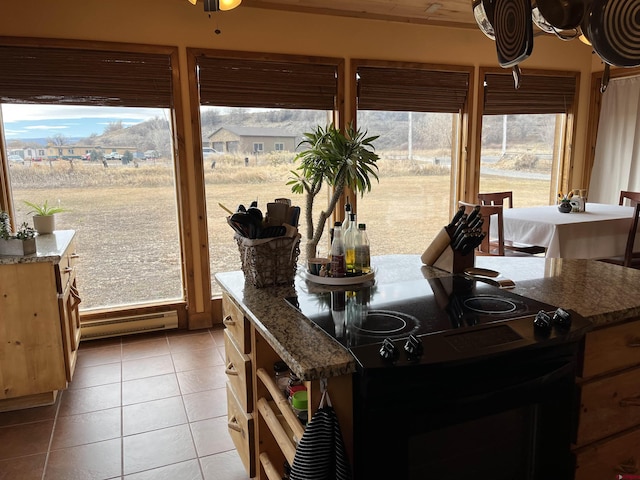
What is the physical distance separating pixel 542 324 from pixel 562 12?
1203mm

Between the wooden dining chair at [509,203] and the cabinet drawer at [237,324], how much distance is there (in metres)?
3.00

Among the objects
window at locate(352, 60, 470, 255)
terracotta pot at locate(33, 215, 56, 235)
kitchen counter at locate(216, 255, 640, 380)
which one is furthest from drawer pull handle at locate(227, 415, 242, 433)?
window at locate(352, 60, 470, 255)

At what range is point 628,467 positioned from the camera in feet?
5.63

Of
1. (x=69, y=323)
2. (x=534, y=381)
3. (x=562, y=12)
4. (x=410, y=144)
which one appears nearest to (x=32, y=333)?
(x=69, y=323)

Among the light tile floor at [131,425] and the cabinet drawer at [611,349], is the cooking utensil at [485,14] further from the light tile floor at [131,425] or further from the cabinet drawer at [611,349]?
the light tile floor at [131,425]

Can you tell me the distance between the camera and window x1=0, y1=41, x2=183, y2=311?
3.37 m

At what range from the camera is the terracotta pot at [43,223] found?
323 cm

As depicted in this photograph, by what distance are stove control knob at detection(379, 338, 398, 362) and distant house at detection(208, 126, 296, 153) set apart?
3.10 meters

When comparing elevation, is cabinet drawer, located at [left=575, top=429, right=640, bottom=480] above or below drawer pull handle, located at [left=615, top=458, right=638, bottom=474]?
above

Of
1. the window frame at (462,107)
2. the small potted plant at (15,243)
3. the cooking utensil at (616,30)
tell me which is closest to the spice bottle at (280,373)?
the cooking utensil at (616,30)

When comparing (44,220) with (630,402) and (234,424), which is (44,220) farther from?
(630,402)

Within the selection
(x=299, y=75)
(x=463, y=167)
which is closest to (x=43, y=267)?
(x=299, y=75)

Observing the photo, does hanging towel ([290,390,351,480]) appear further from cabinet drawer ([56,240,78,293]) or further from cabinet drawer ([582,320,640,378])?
cabinet drawer ([56,240,78,293])

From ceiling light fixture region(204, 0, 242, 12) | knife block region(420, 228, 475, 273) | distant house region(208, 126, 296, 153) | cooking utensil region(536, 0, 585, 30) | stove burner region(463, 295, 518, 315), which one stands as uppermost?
→ ceiling light fixture region(204, 0, 242, 12)
